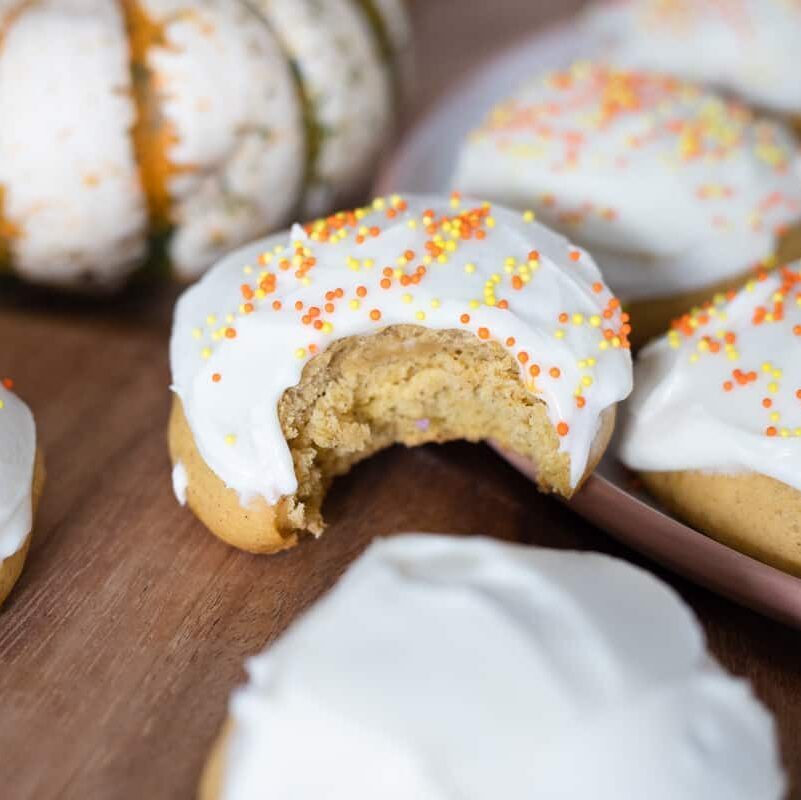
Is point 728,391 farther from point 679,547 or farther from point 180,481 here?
point 180,481

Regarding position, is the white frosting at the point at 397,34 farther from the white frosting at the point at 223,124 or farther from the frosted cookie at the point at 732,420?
the frosted cookie at the point at 732,420

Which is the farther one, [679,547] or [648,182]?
[648,182]

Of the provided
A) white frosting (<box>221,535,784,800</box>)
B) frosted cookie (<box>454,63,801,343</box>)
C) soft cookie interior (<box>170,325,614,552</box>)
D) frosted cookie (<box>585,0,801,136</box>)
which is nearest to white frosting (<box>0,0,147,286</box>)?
soft cookie interior (<box>170,325,614,552</box>)

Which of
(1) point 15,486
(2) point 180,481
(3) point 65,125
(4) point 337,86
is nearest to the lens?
(1) point 15,486

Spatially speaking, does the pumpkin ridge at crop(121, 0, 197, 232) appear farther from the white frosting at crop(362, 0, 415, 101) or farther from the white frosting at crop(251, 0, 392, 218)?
the white frosting at crop(362, 0, 415, 101)

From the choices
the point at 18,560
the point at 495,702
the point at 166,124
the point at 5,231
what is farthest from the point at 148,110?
the point at 495,702

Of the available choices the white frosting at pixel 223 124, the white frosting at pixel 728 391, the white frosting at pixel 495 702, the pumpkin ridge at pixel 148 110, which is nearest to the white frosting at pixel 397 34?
the white frosting at pixel 223 124
